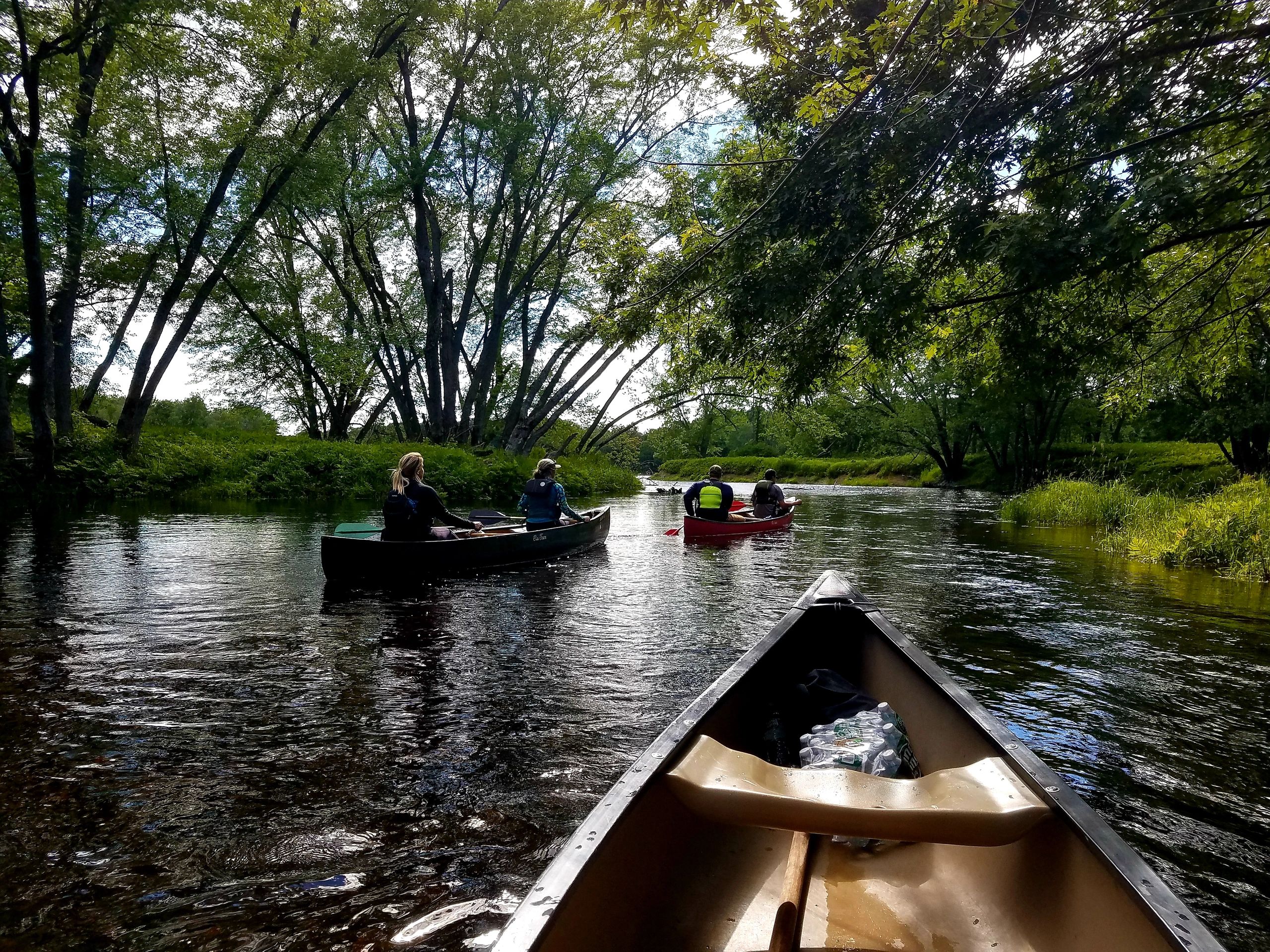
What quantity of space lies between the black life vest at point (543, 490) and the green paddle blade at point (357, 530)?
2466 millimetres

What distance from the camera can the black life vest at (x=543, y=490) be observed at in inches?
451

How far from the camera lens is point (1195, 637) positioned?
6.66 meters

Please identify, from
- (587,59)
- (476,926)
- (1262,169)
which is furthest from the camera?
(587,59)

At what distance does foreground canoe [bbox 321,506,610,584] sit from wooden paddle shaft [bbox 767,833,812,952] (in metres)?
7.08

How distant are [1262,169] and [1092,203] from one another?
1.14 metres

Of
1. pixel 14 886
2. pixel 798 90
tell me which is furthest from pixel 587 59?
pixel 14 886

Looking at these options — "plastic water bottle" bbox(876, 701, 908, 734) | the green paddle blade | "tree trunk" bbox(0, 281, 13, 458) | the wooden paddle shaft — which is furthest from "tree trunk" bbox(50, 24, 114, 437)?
the wooden paddle shaft

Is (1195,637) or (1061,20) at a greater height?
(1061,20)

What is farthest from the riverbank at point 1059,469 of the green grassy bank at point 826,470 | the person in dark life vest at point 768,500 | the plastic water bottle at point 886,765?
the plastic water bottle at point 886,765

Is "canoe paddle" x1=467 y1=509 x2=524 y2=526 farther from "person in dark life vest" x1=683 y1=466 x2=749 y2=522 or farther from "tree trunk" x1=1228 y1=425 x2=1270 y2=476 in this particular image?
"tree trunk" x1=1228 y1=425 x2=1270 y2=476

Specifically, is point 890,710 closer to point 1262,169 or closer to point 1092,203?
point 1092,203

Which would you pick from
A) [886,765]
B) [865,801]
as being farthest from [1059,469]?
[865,801]

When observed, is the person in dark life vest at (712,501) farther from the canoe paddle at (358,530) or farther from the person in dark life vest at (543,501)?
the canoe paddle at (358,530)

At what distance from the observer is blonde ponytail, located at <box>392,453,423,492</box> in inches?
351
